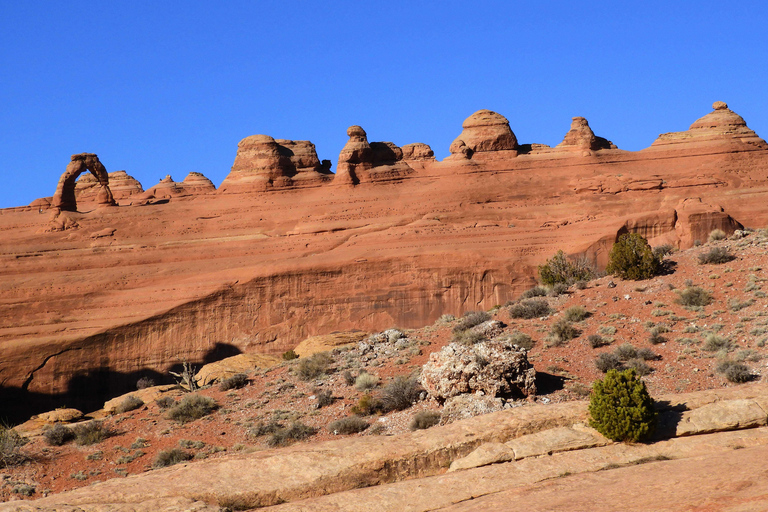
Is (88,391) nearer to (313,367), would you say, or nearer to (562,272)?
(313,367)

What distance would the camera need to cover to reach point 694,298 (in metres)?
22.2

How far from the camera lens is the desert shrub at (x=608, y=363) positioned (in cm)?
1853

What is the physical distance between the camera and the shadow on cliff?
3353cm

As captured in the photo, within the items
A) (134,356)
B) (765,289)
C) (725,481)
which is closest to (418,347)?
(765,289)

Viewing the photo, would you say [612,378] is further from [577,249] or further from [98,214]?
[98,214]

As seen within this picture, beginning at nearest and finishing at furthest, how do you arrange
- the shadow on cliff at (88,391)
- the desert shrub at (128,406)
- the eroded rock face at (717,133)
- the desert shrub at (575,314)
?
the desert shrub at (575,314), the desert shrub at (128,406), the shadow on cliff at (88,391), the eroded rock face at (717,133)

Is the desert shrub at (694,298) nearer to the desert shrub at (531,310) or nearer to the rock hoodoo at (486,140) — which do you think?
the desert shrub at (531,310)

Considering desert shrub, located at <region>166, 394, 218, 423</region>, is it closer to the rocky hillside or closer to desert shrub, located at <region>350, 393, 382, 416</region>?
the rocky hillside

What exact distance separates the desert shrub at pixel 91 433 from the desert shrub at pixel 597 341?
514 inches

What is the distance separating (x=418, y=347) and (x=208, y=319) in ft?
54.6

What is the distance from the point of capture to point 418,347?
22734 mm

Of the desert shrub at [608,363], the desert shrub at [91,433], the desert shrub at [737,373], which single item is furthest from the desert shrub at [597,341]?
the desert shrub at [91,433]

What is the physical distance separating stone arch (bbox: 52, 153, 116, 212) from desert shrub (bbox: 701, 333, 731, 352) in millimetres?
35007

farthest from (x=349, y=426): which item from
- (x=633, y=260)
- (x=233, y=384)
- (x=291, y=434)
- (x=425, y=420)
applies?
(x=633, y=260)
